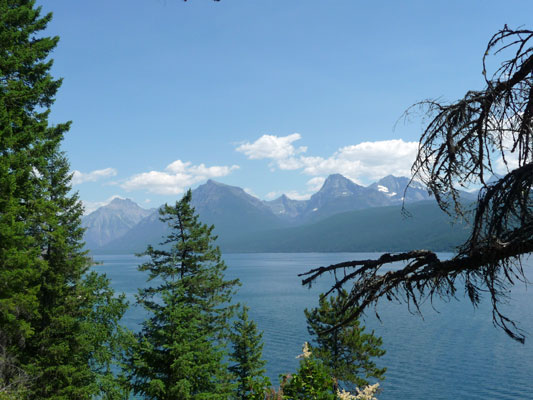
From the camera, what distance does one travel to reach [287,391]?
21.4 feet

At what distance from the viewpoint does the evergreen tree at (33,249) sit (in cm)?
1330

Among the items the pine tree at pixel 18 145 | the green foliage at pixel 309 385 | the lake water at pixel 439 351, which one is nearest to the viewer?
the green foliage at pixel 309 385

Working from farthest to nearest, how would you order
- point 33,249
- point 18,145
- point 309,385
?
point 33,249 → point 18,145 → point 309,385

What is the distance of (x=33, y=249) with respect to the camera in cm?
1519

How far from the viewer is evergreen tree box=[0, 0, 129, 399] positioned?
13.3m

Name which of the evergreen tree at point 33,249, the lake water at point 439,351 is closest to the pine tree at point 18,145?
the evergreen tree at point 33,249

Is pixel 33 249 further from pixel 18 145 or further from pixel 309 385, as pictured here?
pixel 309 385

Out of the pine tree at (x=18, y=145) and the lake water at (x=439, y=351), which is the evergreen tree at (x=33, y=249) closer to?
the pine tree at (x=18, y=145)

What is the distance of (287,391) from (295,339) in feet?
179

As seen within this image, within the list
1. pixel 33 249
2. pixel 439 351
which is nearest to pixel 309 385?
pixel 33 249

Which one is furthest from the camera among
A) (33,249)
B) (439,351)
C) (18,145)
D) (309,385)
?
(439,351)

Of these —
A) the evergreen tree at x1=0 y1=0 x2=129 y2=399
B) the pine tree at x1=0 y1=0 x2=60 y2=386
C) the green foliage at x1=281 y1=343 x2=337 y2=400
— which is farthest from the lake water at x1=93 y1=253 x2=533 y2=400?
the green foliage at x1=281 y1=343 x2=337 y2=400

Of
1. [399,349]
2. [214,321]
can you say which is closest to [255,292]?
[399,349]

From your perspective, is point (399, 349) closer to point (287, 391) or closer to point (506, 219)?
point (287, 391)
